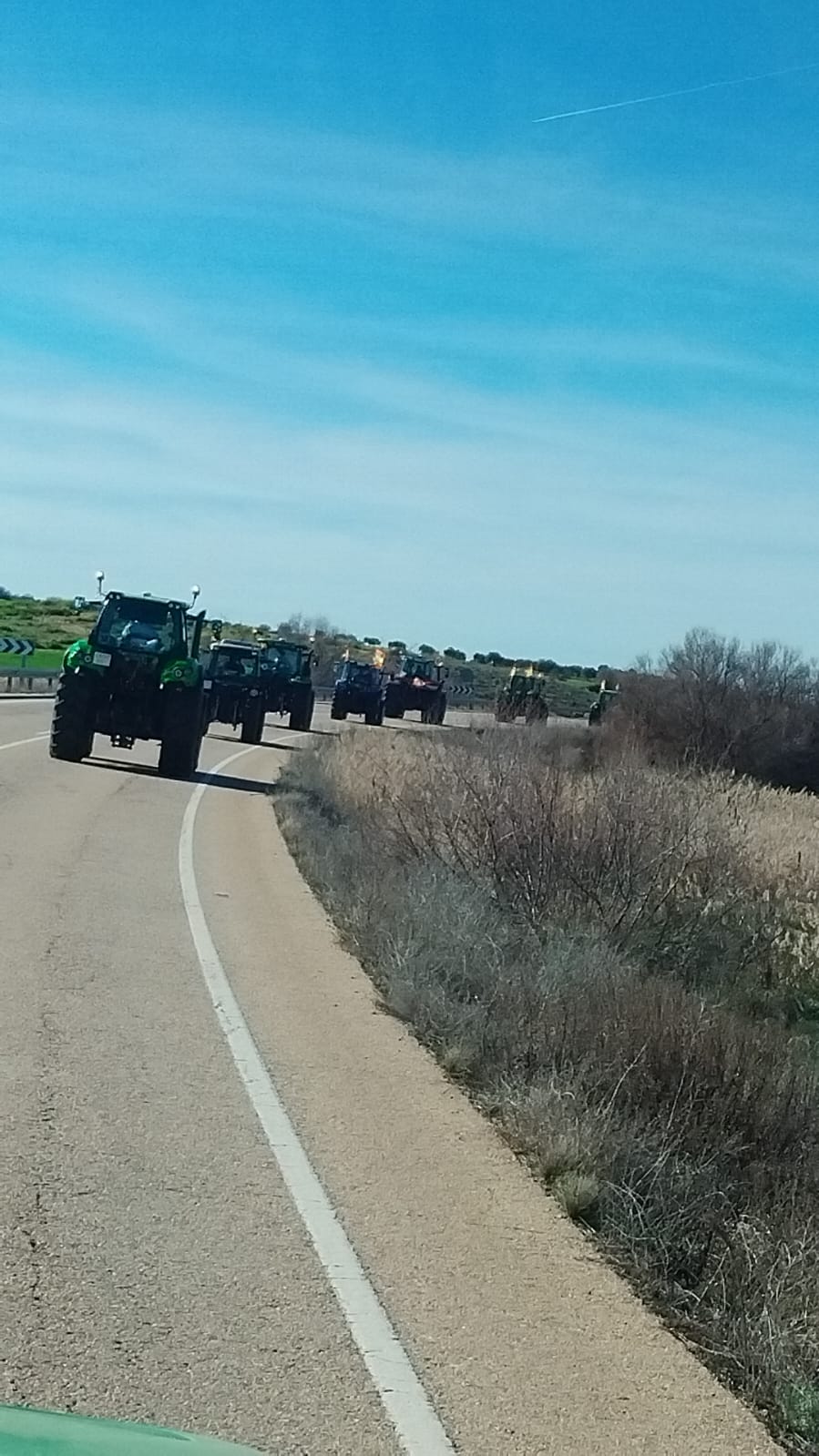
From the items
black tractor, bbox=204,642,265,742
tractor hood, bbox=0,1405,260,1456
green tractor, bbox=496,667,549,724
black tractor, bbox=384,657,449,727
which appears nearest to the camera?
tractor hood, bbox=0,1405,260,1456

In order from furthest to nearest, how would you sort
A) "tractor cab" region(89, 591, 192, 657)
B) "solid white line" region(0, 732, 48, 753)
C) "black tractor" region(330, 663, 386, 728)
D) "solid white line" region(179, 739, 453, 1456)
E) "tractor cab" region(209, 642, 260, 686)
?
"black tractor" region(330, 663, 386, 728), "tractor cab" region(209, 642, 260, 686), "solid white line" region(0, 732, 48, 753), "tractor cab" region(89, 591, 192, 657), "solid white line" region(179, 739, 453, 1456)

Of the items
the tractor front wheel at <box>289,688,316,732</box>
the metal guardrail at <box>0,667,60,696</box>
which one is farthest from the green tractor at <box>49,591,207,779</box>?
the metal guardrail at <box>0,667,60,696</box>

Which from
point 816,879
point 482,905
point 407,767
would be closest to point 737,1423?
point 482,905

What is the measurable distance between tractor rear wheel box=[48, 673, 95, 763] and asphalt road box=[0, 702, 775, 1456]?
1570 cm

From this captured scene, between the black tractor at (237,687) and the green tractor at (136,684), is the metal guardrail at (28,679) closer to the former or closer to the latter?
the black tractor at (237,687)

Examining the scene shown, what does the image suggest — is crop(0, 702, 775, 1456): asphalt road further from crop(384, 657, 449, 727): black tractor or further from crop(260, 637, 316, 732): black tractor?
crop(384, 657, 449, 727): black tractor

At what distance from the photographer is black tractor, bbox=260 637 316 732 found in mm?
45250

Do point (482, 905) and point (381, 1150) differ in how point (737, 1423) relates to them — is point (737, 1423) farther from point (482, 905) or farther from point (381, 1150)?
point (482, 905)

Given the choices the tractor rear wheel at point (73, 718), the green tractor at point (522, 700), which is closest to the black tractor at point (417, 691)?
the green tractor at point (522, 700)

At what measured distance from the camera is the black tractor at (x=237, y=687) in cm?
4056

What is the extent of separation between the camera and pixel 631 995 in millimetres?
10227

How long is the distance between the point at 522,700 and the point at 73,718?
21.6 metres

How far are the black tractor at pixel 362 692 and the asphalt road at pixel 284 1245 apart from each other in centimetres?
4271

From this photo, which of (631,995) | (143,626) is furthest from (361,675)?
(631,995)
